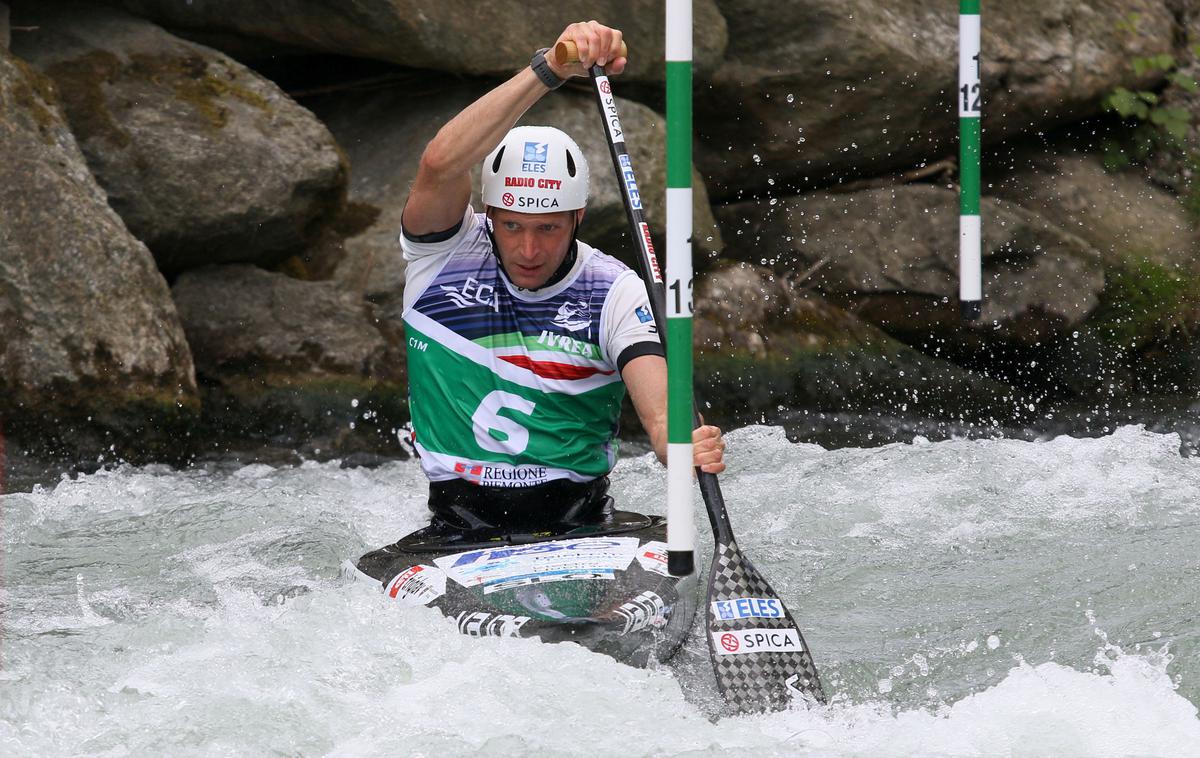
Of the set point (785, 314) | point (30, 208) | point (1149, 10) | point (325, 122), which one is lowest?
point (785, 314)

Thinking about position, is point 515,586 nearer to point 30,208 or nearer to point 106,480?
point 106,480

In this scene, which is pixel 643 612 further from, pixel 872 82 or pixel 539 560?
pixel 872 82

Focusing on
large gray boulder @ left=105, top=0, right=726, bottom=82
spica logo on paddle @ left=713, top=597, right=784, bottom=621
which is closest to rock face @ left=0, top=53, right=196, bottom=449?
large gray boulder @ left=105, top=0, right=726, bottom=82

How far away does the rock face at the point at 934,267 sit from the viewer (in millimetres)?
8883

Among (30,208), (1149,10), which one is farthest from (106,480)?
(1149,10)

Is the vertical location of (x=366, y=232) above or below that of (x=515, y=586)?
above

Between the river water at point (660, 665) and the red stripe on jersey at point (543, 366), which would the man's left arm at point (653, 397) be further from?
the river water at point (660, 665)

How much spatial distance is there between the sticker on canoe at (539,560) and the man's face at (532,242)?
81 cm

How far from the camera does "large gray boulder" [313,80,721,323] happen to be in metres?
7.66

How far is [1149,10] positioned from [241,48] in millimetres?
6018

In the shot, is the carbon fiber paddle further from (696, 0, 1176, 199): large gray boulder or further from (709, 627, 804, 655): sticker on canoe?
(696, 0, 1176, 199): large gray boulder

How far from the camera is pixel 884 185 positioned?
31.0 ft

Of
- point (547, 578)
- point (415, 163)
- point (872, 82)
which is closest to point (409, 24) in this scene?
point (415, 163)

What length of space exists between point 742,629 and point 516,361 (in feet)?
3.61
